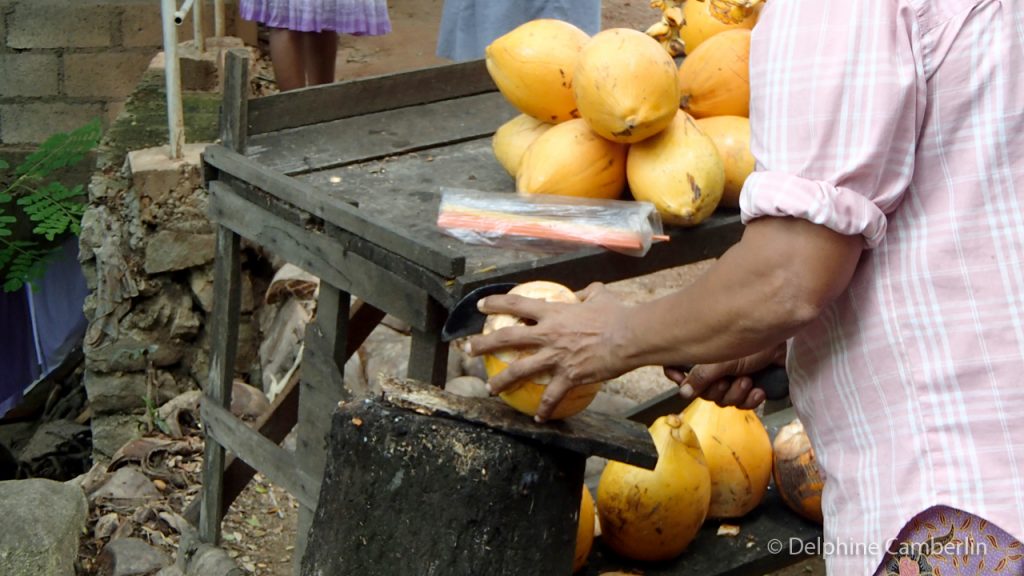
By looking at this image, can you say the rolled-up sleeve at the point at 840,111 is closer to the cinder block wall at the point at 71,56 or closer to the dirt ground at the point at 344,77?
the dirt ground at the point at 344,77

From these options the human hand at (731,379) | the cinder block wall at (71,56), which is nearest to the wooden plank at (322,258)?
the human hand at (731,379)

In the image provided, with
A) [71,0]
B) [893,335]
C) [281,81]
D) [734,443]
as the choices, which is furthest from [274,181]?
[71,0]

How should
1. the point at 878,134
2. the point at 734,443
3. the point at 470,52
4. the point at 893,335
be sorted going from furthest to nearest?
the point at 470,52
the point at 734,443
the point at 893,335
the point at 878,134

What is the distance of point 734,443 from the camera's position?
A: 2.64 m

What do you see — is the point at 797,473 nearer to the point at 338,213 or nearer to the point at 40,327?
the point at 338,213

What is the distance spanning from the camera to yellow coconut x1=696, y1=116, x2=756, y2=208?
7.40 ft

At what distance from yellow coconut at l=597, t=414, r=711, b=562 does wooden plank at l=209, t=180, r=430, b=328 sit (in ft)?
2.03

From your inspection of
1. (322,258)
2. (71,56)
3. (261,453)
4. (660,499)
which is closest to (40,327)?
(71,56)

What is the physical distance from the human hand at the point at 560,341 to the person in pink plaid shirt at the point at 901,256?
0.52 feet

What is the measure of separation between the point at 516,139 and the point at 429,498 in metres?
0.97

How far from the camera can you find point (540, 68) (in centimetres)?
229

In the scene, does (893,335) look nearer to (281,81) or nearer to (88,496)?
(88,496)

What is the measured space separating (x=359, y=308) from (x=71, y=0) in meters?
3.66

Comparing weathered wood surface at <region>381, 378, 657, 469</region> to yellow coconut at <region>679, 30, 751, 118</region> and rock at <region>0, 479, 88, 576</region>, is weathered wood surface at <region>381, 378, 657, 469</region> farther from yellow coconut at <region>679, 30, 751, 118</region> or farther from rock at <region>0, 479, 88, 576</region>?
rock at <region>0, 479, 88, 576</region>
